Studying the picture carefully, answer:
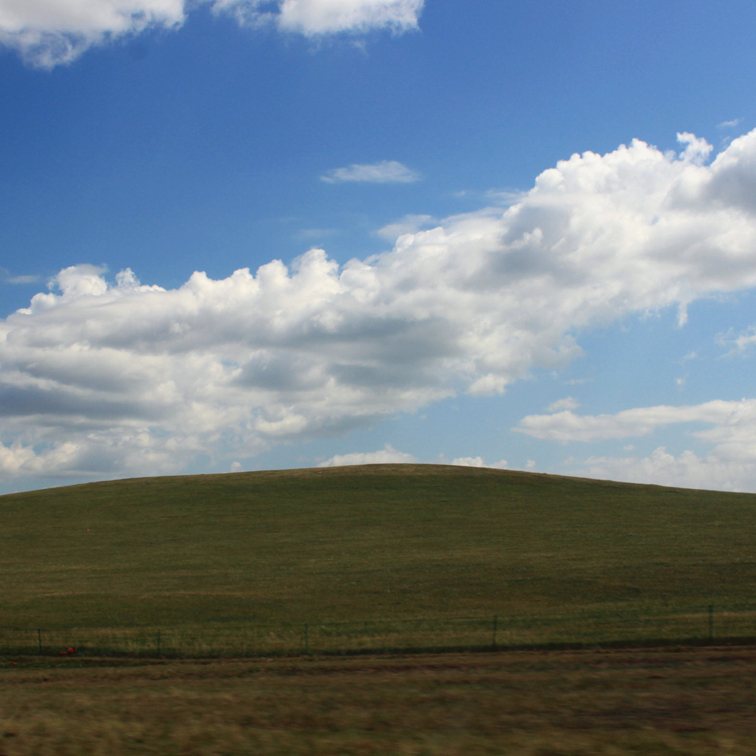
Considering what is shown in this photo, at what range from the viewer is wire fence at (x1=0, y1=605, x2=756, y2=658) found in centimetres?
2116

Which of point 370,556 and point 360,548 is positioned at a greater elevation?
point 360,548

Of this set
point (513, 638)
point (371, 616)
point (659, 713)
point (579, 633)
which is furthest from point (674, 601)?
point (659, 713)

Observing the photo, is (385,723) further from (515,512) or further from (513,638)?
(515,512)

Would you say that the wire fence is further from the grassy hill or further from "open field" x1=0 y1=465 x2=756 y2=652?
the grassy hill

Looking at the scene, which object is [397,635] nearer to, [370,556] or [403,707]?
Answer: [403,707]

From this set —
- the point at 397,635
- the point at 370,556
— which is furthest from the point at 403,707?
the point at 370,556

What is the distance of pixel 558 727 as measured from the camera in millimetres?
11227

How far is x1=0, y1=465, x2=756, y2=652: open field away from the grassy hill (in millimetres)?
170

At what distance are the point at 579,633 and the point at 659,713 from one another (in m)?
10.6

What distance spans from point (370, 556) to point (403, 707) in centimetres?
2745

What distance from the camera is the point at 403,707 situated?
1315cm

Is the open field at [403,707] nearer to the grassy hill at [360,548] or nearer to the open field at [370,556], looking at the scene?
the open field at [370,556]

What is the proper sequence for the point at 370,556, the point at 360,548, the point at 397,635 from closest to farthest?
the point at 397,635
the point at 370,556
the point at 360,548

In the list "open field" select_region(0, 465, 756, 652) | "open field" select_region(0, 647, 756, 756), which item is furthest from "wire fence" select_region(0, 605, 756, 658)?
"open field" select_region(0, 647, 756, 756)
